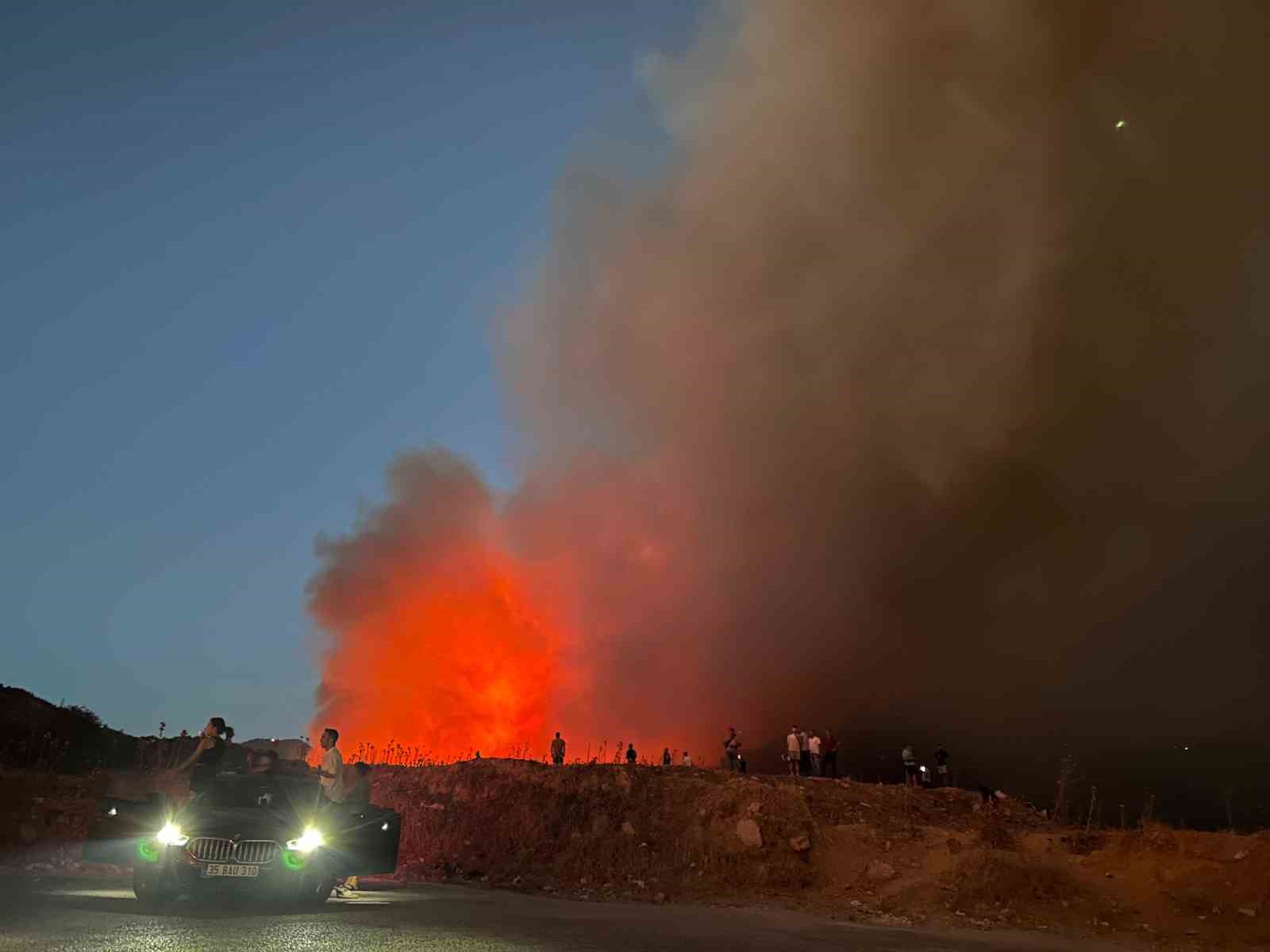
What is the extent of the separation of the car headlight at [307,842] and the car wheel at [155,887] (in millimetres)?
1396

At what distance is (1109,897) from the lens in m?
17.0

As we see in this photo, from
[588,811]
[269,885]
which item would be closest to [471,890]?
[588,811]

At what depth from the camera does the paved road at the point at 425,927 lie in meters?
9.29

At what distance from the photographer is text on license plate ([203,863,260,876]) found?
11570mm

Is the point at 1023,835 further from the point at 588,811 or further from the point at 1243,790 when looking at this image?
the point at 1243,790

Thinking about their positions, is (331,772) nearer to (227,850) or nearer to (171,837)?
(227,850)

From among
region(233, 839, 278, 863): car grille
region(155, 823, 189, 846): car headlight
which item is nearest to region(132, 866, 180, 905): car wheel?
region(155, 823, 189, 846): car headlight

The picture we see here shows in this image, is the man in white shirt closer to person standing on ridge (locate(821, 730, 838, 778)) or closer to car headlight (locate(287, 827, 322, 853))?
car headlight (locate(287, 827, 322, 853))

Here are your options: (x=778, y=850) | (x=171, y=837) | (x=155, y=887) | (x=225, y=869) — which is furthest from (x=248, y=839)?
(x=778, y=850)

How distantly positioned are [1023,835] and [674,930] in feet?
36.7

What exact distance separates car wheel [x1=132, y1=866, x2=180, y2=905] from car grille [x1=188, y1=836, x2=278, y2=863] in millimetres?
503

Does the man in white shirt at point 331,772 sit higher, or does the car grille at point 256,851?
the man in white shirt at point 331,772

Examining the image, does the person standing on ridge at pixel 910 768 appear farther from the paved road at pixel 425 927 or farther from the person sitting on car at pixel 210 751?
the person sitting on car at pixel 210 751

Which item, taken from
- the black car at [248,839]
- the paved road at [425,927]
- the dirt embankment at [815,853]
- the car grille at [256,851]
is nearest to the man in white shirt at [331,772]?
the black car at [248,839]
